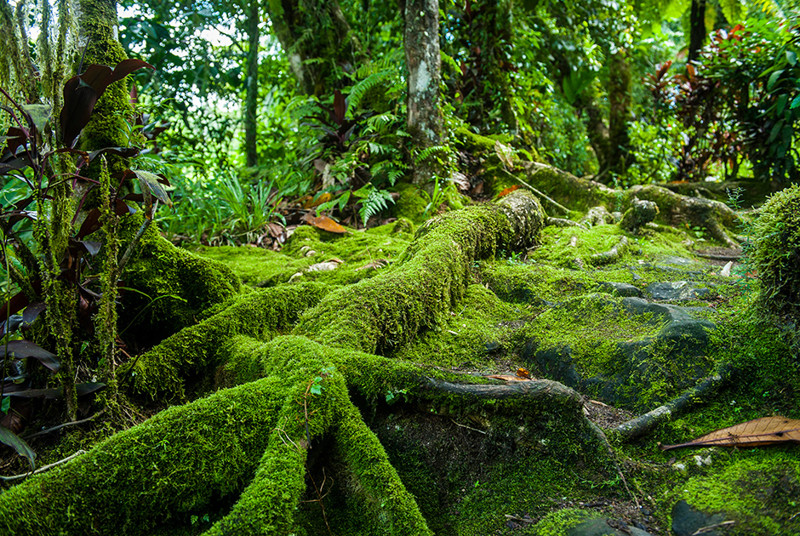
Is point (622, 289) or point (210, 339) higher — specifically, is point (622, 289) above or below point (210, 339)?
above

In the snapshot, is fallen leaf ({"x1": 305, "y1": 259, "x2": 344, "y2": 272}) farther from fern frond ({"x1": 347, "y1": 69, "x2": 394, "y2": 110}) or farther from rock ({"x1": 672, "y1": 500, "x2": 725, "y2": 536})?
rock ({"x1": 672, "y1": 500, "x2": 725, "y2": 536})

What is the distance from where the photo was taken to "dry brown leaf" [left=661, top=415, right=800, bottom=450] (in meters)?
1.78

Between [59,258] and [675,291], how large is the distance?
350cm

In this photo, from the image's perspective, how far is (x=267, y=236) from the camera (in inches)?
217

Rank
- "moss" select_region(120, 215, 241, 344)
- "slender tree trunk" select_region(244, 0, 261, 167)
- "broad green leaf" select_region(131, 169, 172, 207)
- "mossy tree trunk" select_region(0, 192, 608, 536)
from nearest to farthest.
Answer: "mossy tree trunk" select_region(0, 192, 608, 536), "broad green leaf" select_region(131, 169, 172, 207), "moss" select_region(120, 215, 241, 344), "slender tree trunk" select_region(244, 0, 261, 167)

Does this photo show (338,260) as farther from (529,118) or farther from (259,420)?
(529,118)

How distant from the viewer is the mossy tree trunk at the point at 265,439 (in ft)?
5.24

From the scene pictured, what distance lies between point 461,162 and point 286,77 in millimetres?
4092

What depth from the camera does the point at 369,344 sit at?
2.53 meters

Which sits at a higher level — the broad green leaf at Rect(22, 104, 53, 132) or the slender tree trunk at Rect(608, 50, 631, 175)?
the slender tree trunk at Rect(608, 50, 631, 175)

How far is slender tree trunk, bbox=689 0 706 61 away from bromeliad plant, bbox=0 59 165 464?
9838 millimetres

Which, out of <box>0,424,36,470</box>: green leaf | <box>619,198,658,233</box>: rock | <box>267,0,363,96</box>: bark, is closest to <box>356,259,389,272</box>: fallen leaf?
<box>0,424,36,470</box>: green leaf

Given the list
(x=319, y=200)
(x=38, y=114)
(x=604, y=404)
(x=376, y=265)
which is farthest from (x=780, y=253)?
(x=319, y=200)

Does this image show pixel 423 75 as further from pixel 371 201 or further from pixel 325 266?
pixel 325 266
